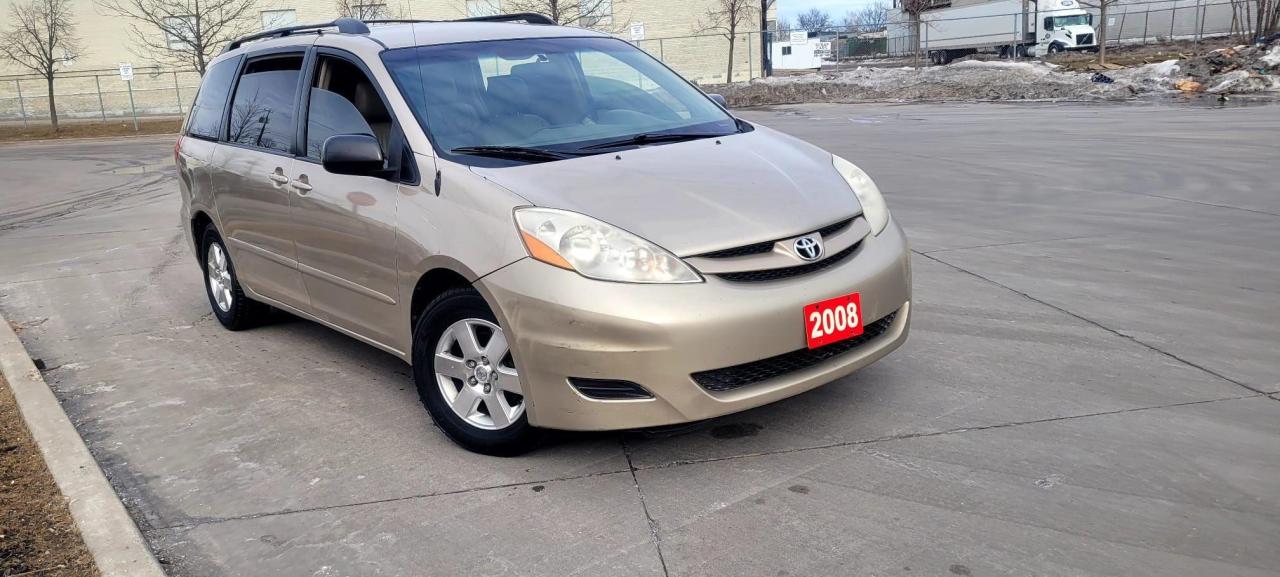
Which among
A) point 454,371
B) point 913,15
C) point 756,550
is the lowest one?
point 756,550

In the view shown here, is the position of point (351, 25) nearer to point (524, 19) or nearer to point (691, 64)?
point (524, 19)

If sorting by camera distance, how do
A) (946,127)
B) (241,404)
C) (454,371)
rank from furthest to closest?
(946,127) < (241,404) < (454,371)

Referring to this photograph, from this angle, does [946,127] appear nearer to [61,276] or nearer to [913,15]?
[61,276]

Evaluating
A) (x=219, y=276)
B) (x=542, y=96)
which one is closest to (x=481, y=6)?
(x=219, y=276)

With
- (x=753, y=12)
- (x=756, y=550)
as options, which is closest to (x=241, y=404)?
(x=756, y=550)

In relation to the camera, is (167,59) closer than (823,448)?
No

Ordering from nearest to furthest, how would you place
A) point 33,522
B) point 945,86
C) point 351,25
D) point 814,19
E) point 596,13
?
point 33,522, point 351,25, point 945,86, point 596,13, point 814,19

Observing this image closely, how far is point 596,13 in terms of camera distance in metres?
46.8

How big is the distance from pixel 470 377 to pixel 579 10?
42.2 m

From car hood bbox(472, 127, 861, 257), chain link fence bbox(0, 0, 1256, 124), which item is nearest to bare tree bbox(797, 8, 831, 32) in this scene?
chain link fence bbox(0, 0, 1256, 124)

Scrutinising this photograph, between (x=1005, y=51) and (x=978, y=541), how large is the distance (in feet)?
146

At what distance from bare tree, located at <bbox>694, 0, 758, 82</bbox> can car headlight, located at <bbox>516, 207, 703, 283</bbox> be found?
39.3 metres

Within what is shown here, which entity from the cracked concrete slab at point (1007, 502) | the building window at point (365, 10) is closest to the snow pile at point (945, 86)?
the building window at point (365, 10)

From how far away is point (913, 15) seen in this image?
4512 cm
